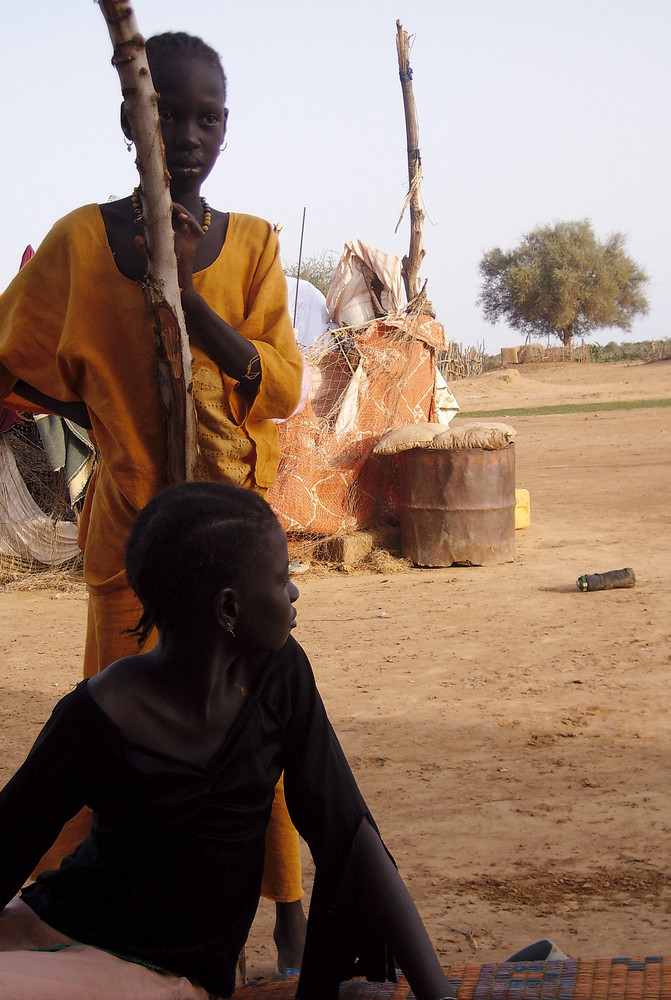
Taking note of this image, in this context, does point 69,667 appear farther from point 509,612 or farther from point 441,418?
point 441,418

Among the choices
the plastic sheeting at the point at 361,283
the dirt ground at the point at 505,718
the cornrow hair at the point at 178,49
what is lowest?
the dirt ground at the point at 505,718

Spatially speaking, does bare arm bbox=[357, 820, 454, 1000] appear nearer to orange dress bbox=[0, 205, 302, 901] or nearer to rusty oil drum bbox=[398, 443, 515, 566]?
orange dress bbox=[0, 205, 302, 901]

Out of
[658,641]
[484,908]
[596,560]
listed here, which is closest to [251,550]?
[484,908]

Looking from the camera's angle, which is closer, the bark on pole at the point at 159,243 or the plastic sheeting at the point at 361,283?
the bark on pole at the point at 159,243

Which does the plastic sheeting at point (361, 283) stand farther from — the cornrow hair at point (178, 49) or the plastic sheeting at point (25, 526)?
the cornrow hair at point (178, 49)

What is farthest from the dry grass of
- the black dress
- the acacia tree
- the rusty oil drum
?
the acacia tree

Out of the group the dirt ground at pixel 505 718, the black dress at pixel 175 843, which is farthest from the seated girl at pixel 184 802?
the dirt ground at pixel 505 718

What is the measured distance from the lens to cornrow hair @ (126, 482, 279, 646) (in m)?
1.50

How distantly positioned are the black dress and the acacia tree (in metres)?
40.8

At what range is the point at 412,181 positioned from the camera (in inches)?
359

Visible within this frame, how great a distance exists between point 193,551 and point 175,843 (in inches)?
17.7

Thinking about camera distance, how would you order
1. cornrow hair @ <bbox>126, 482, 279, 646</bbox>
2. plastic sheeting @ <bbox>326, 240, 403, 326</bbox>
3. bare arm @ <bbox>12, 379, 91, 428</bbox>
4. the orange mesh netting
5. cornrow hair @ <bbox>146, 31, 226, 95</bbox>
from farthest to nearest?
1. plastic sheeting @ <bbox>326, 240, 403, 326</bbox>
2. the orange mesh netting
3. bare arm @ <bbox>12, 379, 91, 428</bbox>
4. cornrow hair @ <bbox>146, 31, 226, 95</bbox>
5. cornrow hair @ <bbox>126, 482, 279, 646</bbox>

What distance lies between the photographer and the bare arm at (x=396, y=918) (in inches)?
61.1

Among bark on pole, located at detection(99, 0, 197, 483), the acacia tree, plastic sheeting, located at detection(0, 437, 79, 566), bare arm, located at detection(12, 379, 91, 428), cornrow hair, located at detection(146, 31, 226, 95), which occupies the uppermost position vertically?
the acacia tree
